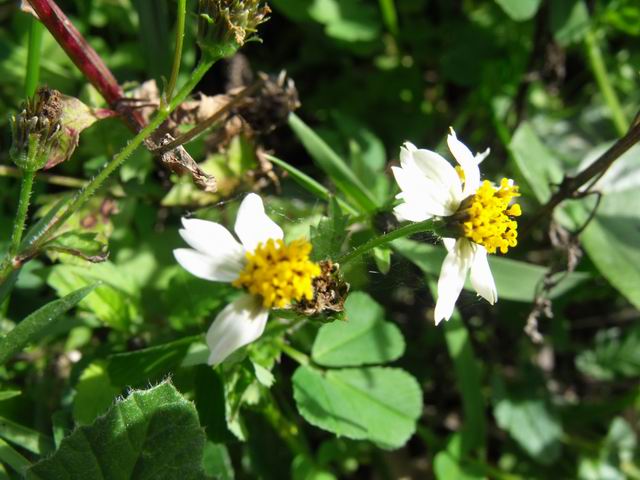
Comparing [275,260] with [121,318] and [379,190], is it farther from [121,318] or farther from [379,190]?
[379,190]

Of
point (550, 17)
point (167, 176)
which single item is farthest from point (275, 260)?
point (550, 17)

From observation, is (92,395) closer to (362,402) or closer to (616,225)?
(362,402)

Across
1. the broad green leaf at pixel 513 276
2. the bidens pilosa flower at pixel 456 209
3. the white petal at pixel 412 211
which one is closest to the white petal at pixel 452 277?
the bidens pilosa flower at pixel 456 209

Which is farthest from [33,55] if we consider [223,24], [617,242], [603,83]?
[603,83]

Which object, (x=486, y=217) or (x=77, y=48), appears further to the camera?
(x=77, y=48)

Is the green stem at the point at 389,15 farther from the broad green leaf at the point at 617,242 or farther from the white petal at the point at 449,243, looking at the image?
the white petal at the point at 449,243

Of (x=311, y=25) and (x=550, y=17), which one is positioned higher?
(x=550, y=17)
